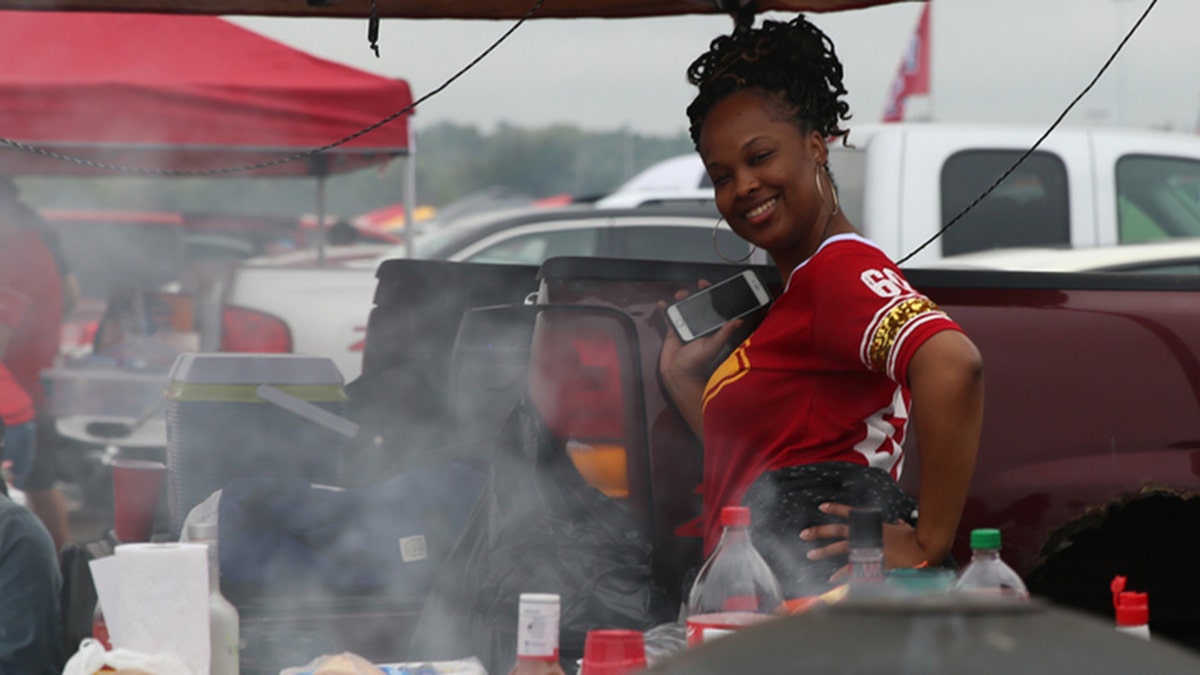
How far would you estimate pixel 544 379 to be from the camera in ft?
9.75

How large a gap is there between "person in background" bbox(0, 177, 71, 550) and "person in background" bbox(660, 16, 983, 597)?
18.3 ft

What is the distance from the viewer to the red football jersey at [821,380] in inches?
99.8

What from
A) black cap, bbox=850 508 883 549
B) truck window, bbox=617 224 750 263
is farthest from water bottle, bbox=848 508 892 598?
truck window, bbox=617 224 750 263

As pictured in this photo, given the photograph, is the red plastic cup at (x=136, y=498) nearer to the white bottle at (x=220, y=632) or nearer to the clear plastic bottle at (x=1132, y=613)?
the white bottle at (x=220, y=632)

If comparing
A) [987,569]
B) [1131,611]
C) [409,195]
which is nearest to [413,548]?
[987,569]

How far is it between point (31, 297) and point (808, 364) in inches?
248

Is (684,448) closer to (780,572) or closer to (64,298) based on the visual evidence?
(780,572)

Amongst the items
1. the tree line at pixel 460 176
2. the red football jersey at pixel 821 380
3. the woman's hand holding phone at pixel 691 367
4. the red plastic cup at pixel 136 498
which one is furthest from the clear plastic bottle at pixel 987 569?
the tree line at pixel 460 176

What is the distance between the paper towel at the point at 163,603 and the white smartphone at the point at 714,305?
1.13 meters

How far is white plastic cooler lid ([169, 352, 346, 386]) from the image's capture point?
3.69 metres

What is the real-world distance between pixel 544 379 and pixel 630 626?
0.55 metres

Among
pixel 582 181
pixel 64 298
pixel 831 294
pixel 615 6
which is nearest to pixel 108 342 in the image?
pixel 64 298

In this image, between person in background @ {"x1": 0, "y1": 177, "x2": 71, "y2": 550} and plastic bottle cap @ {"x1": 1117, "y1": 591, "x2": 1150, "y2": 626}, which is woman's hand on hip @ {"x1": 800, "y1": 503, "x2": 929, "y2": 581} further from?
person in background @ {"x1": 0, "y1": 177, "x2": 71, "y2": 550}

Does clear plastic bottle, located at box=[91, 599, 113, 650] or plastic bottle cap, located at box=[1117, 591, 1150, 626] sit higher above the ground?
plastic bottle cap, located at box=[1117, 591, 1150, 626]
